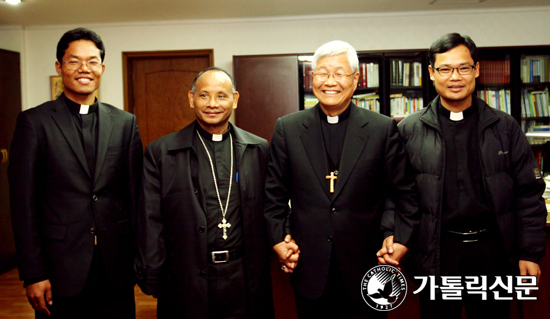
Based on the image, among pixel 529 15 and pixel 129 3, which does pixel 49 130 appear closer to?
pixel 129 3

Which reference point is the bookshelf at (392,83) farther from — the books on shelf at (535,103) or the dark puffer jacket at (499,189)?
the dark puffer jacket at (499,189)

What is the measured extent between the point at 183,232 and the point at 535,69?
4.66m

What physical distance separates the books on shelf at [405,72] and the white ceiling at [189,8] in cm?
64

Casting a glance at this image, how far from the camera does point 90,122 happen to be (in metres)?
1.78

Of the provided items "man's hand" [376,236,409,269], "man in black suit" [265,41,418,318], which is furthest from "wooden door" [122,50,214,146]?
"man's hand" [376,236,409,269]

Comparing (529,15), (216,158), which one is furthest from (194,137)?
(529,15)

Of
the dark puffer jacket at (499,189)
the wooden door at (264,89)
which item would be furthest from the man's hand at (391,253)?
the wooden door at (264,89)

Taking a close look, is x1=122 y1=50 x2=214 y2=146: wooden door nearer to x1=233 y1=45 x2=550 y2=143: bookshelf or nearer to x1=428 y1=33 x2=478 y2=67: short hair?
x1=233 y1=45 x2=550 y2=143: bookshelf

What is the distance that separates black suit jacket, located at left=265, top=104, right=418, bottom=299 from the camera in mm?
1604

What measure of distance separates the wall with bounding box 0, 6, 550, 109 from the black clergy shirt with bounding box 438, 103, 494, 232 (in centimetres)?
339

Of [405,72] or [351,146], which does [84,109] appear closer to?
[351,146]

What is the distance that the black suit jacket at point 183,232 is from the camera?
166 centimetres

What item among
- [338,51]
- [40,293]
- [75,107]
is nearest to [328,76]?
[338,51]

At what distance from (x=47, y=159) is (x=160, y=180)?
463 mm
